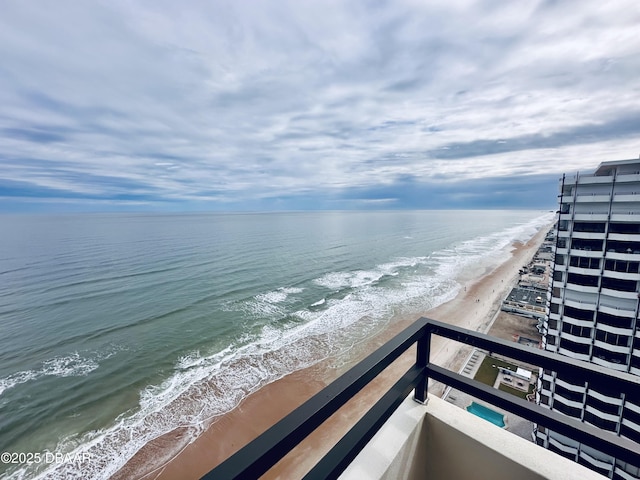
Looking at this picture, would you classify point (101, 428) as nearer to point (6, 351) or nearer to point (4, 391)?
point (4, 391)

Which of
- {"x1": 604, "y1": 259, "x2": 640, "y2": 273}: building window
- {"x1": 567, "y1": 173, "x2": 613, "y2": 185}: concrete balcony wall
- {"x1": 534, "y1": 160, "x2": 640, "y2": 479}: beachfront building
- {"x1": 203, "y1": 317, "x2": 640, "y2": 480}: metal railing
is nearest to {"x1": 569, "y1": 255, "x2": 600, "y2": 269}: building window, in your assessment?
{"x1": 534, "y1": 160, "x2": 640, "y2": 479}: beachfront building

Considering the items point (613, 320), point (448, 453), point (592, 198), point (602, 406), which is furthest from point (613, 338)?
point (448, 453)

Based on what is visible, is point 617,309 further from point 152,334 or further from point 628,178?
point 152,334

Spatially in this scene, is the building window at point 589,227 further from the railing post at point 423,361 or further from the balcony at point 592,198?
the railing post at point 423,361

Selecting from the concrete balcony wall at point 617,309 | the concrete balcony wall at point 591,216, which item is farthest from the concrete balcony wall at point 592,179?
the concrete balcony wall at point 617,309

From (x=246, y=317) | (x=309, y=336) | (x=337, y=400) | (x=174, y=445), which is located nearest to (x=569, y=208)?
(x=337, y=400)
